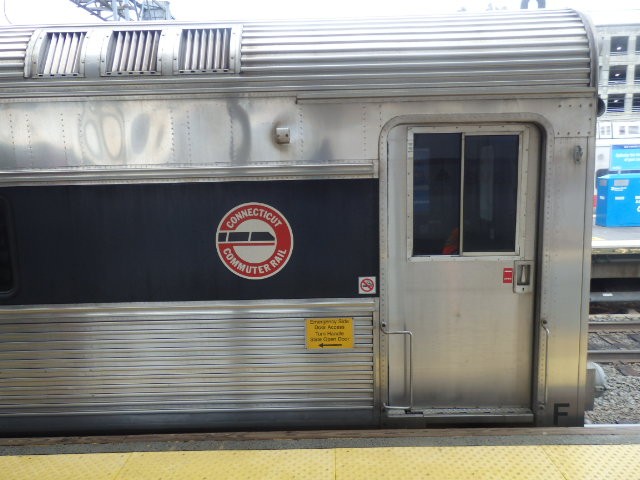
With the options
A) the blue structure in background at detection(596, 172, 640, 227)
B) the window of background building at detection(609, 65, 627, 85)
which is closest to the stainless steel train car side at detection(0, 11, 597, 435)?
the blue structure in background at detection(596, 172, 640, 227)

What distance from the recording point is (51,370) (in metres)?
3.50

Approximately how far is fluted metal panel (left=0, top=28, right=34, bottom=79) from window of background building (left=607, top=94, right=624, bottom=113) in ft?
122

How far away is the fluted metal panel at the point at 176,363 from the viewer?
344 cm

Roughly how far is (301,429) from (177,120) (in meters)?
2.20

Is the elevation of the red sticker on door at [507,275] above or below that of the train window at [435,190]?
below

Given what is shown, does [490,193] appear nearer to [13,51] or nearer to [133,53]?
[133,53]

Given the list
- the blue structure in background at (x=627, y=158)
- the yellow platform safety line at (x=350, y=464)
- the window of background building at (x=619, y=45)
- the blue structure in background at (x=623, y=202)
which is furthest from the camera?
the window of background building at (x=619, y=45)

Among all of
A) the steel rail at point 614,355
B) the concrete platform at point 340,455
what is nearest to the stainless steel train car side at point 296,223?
the concrete platform at point 340,455

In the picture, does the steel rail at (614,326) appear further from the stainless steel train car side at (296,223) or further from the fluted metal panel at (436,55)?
the fluted metal panel at (436,55)

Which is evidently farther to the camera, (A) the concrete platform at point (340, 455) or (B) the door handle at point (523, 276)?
(B) the door handle at point (523, 276)

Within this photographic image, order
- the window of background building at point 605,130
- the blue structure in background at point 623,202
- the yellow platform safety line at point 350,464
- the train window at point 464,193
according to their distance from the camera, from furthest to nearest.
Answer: the window of background building at point 605,130 → the blue structure in background at point 623,202 → the train window at point 464,193 → the yellow platform safety line at point 350,464

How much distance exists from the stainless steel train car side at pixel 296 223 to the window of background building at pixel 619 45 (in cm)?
3707

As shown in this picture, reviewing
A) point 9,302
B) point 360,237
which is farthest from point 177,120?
point 9,302

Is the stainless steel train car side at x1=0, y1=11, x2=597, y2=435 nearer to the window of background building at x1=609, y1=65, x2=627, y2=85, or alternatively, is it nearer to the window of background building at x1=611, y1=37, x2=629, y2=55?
the window of background building at x1=609, y1=65, x2=627, y2=85
